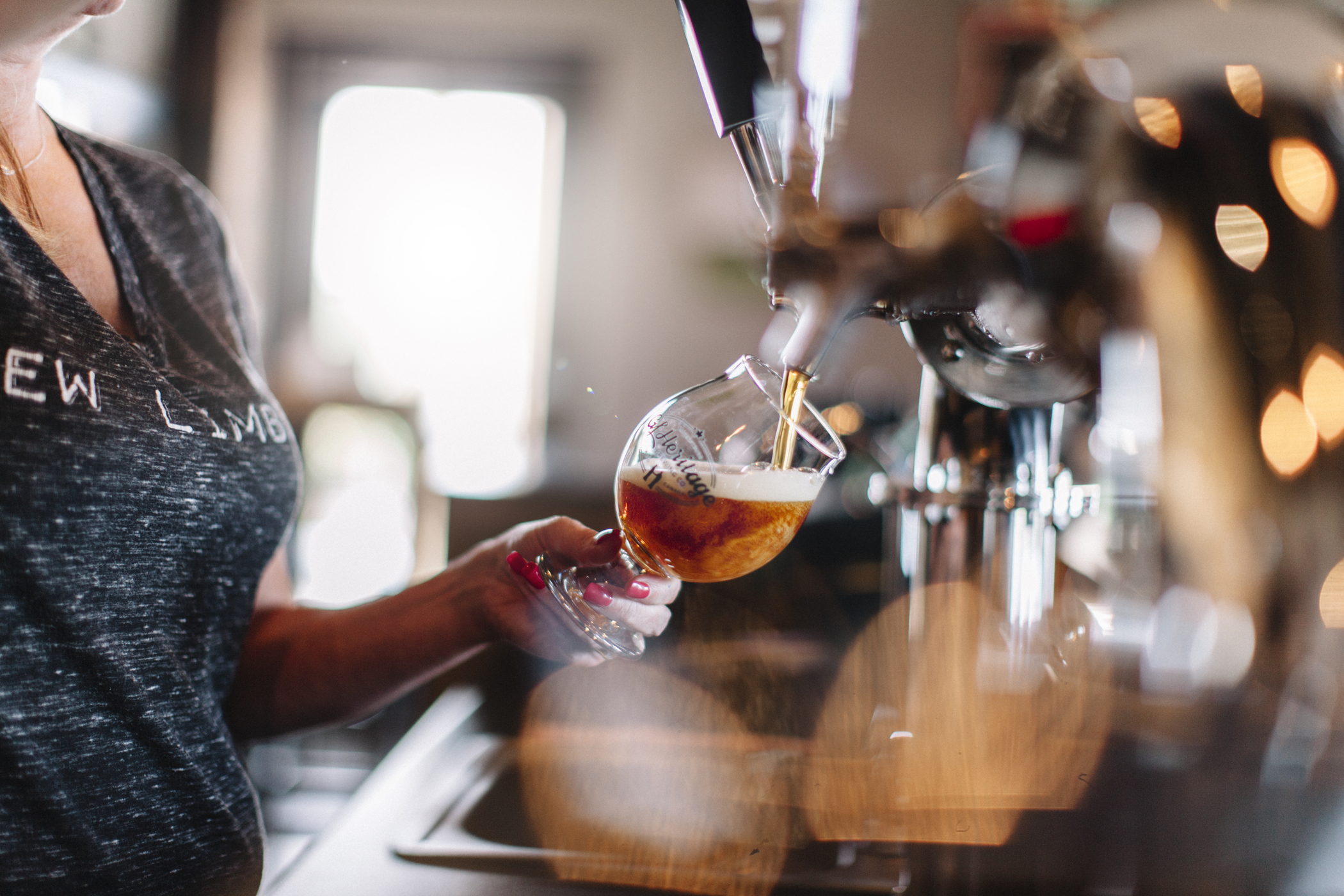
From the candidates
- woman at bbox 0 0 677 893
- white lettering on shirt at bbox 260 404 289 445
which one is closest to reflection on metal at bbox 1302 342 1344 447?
woman at bbox 0 0 677 893

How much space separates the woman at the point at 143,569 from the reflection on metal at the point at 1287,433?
24.9 inches

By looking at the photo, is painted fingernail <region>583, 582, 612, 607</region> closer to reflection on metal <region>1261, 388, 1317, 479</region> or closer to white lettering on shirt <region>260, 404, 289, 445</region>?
white lettering on shirt <region>260, 404, 289, 445</region>

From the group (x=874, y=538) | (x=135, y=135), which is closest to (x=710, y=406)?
(x=874, y=538)

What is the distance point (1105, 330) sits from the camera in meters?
0.46

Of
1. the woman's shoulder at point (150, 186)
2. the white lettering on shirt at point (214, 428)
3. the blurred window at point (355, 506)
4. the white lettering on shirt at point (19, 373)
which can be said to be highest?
the woman's shoulder at point (150, 186)

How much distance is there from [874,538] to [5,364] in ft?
3.47

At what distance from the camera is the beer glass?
564 millimetres

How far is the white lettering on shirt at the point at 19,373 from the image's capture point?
1.88ft

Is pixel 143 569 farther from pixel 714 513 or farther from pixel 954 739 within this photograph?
pixel 954 739

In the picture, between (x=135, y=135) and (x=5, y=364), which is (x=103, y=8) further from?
(x=135, y=135)

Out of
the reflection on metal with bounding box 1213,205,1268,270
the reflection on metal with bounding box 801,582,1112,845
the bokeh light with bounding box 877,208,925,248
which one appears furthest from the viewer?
the reflection on metal with bounding box 1213,205,1268,270

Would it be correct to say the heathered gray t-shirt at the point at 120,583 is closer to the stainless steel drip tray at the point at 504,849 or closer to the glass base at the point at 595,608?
the stainless steel drip tray at the point at 504,849

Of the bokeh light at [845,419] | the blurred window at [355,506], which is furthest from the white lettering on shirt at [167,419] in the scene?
the blurred window at [355,506]

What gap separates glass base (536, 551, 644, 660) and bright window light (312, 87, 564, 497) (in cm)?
305
